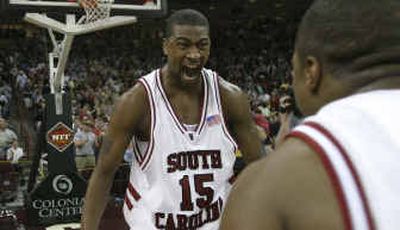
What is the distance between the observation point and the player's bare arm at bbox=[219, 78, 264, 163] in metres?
3.73

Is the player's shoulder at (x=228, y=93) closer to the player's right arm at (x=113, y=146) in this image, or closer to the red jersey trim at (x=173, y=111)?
the red jersey trim at (x=173, y=111)

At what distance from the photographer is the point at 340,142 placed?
51.8 inches

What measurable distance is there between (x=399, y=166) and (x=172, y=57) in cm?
244

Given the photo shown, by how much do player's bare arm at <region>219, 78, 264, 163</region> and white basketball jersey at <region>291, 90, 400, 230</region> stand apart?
7.69 feet

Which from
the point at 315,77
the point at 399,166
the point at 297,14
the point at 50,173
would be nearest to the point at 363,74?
the point at 315,77

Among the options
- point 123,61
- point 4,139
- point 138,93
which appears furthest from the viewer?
point 123,61

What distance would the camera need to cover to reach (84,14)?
9297 millimetres

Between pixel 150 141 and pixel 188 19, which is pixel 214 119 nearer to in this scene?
pixel 150 141

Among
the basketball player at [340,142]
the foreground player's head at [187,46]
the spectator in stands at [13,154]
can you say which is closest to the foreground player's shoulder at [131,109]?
the foreground player's head at [187,46]

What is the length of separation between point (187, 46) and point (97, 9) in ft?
19.2

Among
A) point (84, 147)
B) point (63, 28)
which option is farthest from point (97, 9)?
point (84, 147)

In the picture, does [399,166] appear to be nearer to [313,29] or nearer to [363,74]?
[363,74]

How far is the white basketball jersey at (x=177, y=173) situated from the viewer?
344cm

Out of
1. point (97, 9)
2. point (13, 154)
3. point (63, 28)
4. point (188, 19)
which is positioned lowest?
point (13, 154)
